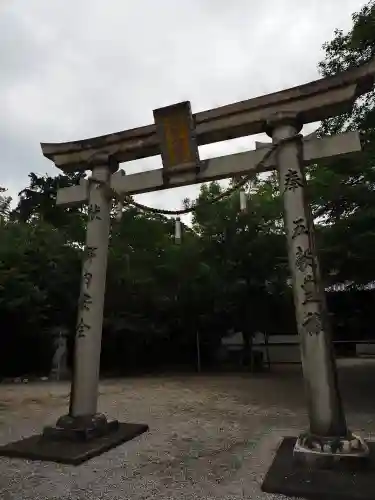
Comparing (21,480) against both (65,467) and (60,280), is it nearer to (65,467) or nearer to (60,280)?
(65,467)

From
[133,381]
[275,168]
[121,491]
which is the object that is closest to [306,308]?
[275,168]

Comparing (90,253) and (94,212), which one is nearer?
(90,253)

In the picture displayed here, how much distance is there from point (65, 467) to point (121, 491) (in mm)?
799

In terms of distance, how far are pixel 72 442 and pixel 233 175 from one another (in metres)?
3.45

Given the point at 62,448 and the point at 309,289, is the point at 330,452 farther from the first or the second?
the point at 62,448

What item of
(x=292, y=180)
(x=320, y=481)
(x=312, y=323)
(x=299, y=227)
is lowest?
(x=320, y=481)

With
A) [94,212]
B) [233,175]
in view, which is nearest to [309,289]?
[233,175]

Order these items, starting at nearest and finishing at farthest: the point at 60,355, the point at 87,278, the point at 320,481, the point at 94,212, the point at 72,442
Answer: the point at 320,481, the point at 72,442, the point at 87,278, the point at 94,212, the point at 60,355

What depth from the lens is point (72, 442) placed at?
14.7 ft

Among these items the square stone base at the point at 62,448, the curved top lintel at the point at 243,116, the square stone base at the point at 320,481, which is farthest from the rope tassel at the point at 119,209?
the square stone base at the point at 320,481

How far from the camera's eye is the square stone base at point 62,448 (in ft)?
13.3

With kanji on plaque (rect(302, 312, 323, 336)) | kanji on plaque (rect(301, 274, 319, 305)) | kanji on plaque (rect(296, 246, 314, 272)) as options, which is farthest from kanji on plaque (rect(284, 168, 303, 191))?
kanji on plaque (rect(302, 312, 323, 336))

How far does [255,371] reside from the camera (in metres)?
12.8

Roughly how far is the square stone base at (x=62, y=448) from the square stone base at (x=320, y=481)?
5.77 feet
